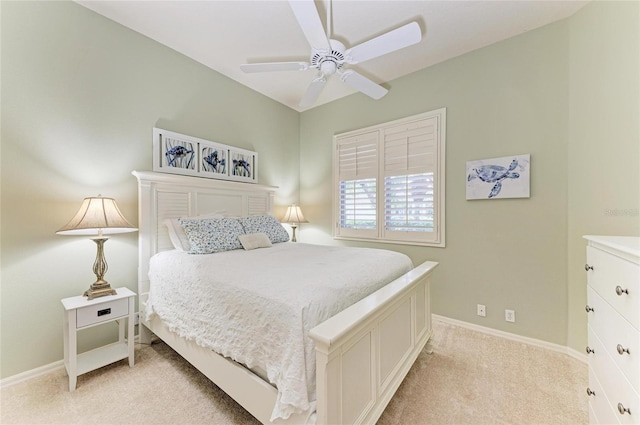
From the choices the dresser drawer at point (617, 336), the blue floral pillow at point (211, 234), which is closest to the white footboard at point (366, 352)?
the dresser drawer at point (617, 336)

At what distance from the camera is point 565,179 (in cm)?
225

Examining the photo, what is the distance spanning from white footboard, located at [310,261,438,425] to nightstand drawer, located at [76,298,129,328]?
180 cm

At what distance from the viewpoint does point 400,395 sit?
1718 millimetres

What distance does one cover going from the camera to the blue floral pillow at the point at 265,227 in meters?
2.85

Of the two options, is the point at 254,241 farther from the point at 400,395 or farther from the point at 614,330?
the point at 614,330

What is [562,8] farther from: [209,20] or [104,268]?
[104,268]

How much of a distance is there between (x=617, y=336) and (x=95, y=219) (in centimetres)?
299

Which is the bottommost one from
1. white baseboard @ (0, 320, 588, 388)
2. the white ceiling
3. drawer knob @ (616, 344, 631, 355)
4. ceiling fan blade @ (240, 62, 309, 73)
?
white baseboard @ (0, 320, 588, 388)

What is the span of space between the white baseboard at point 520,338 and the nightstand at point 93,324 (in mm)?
3027

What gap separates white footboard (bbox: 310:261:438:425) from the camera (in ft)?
3.43

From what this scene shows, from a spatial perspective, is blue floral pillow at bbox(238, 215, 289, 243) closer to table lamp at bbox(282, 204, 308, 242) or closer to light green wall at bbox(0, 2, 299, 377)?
table lamp at bbox(282, 204, 308, 242)

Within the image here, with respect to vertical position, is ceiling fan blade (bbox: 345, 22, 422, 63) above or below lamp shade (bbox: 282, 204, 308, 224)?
above

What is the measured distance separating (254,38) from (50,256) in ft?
8.45

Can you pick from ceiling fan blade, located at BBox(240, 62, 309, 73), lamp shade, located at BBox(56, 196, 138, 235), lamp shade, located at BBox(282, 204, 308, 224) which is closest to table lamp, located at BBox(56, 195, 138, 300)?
lamp shade, located at BBox(56, 196, 138, 235)
